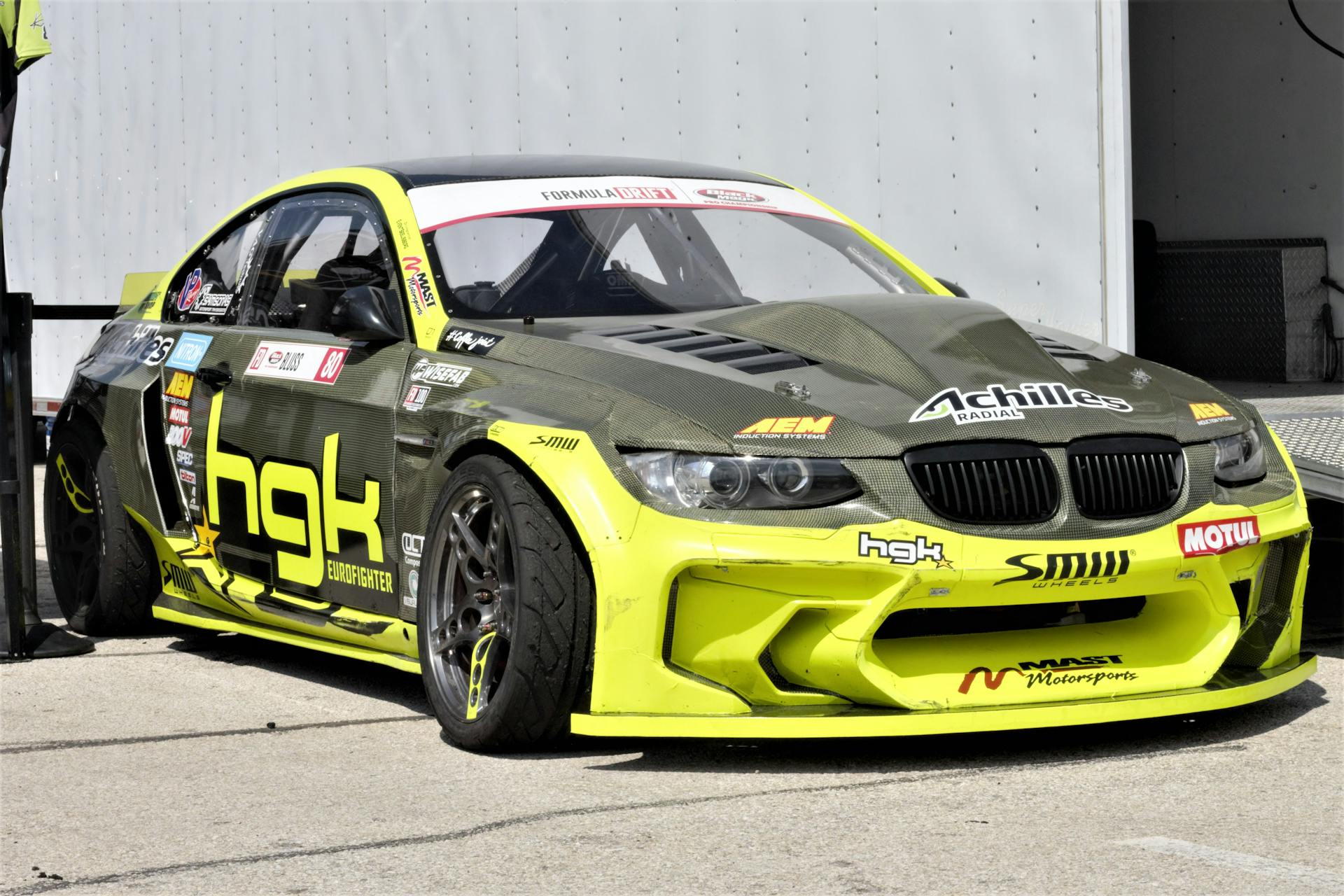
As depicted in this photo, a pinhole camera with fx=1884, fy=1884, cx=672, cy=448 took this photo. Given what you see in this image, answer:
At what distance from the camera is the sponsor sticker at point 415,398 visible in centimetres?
470

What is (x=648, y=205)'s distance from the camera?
5.46 m

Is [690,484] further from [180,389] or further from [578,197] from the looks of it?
[180,389]

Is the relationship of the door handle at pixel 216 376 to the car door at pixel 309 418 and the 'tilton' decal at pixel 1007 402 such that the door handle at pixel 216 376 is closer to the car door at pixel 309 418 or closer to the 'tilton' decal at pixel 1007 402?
the car door at pixel 309 418

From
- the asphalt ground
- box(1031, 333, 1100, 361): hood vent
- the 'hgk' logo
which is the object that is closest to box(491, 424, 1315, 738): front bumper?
the asphalt ground

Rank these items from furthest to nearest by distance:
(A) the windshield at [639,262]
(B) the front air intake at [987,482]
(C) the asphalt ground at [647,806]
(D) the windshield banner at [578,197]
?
(D) the windshield banner at [578,197]
(A) the windshield at [639,262]
(B) the front air intake at [987,482]
(C) the asphalt ground at [647,806]

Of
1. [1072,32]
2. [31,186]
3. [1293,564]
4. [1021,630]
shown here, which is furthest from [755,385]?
[31,186]

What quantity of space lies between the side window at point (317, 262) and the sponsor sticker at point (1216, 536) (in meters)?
2.10

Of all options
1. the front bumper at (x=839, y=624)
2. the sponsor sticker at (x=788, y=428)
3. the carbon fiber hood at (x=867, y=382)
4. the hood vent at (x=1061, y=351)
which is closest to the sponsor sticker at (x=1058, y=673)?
the front bumper at (x=839, y=624)

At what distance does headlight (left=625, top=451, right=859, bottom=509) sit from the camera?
405cm

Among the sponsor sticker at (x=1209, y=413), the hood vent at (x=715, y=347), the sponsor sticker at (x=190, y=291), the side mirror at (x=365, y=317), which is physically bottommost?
the sponsor sticker at (x=1209, y=413)

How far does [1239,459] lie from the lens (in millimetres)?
4586

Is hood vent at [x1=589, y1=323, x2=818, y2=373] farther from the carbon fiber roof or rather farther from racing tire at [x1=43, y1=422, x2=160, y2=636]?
racing tire at [x1=43, y1=422, x2=160, y2=636]

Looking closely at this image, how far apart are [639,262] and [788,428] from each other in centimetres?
133

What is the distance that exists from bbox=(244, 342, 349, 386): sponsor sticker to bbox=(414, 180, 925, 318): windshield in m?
0.40
